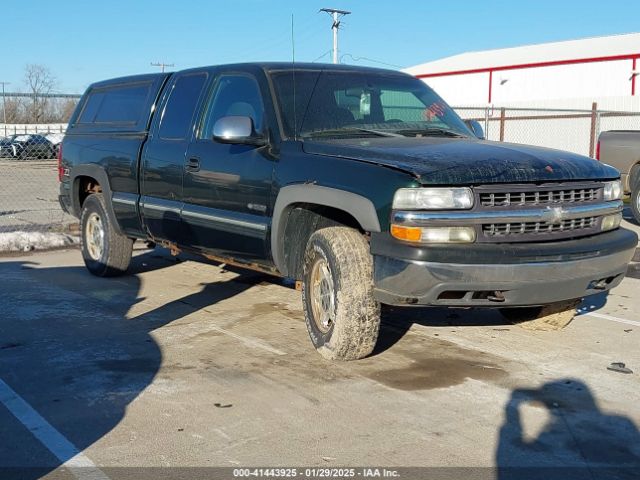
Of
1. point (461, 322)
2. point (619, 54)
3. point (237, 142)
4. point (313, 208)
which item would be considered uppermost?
point (619, 54)

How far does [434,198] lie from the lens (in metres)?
4.26

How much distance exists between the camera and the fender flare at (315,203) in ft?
14.7

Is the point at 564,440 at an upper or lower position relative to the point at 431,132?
lower

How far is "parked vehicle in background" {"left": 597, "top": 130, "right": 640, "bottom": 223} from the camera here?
12.8 m

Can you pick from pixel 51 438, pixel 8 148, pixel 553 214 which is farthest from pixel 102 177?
pixel 8 148

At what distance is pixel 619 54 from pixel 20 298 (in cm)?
3329

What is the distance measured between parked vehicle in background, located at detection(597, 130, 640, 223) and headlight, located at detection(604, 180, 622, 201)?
799 cm

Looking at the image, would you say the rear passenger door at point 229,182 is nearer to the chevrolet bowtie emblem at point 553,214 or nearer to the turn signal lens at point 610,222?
the chevrolet bowtie emblem at point 553,214

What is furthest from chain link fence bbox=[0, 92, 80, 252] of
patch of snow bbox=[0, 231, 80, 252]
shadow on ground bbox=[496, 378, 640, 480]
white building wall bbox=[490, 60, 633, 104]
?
white building wall bbox=[490, 60, 633, 104]

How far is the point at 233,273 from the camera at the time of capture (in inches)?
322

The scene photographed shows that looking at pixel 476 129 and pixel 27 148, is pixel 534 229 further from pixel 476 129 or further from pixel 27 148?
pixel 27 148

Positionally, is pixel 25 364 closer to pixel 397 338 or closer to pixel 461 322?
pixel 397 338

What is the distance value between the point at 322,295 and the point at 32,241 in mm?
5970

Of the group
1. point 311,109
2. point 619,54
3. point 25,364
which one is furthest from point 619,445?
point 619,54
